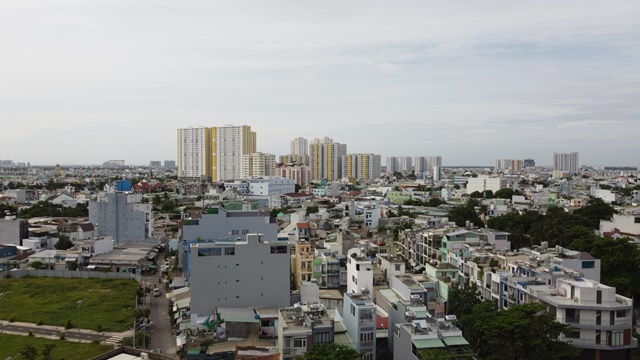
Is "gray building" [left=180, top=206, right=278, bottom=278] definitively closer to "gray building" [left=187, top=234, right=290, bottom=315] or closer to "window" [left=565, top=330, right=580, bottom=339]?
"gray building" [left=187, top=234, right=290, bottom=315]

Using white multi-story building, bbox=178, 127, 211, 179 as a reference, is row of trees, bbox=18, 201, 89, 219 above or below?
below

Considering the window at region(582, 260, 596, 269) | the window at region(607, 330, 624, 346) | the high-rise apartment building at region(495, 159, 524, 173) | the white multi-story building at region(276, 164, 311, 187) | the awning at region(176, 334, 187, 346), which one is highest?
the high-rise apartment building at region(495, 159, 524, 173)

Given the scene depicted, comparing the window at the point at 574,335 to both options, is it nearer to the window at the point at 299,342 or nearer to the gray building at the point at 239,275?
the window at the point at 299,342

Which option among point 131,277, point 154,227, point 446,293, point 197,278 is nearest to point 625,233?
point 446,293

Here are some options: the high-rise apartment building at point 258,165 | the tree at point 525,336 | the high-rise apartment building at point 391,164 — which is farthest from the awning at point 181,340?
A: the high-rise apartment building at point 391,164

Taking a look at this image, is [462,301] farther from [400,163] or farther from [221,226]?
[400,163]

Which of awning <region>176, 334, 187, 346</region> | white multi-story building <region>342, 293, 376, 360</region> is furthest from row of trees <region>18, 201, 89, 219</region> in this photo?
white multi-story building <region>342, 293, 376, 360</region>

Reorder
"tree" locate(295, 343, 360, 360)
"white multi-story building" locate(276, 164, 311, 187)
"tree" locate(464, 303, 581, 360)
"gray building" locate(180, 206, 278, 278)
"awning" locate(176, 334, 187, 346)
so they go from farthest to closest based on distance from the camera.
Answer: "white multi-story building" locate(276, 164, 311, 187) < "gray building" locate(180, 206, 278, 278) < "awning" locate(176, 334, 187, 346) < "tree" locate(464, 303, 581, 360) < "tree" locate(295, 343, 360, 360)
